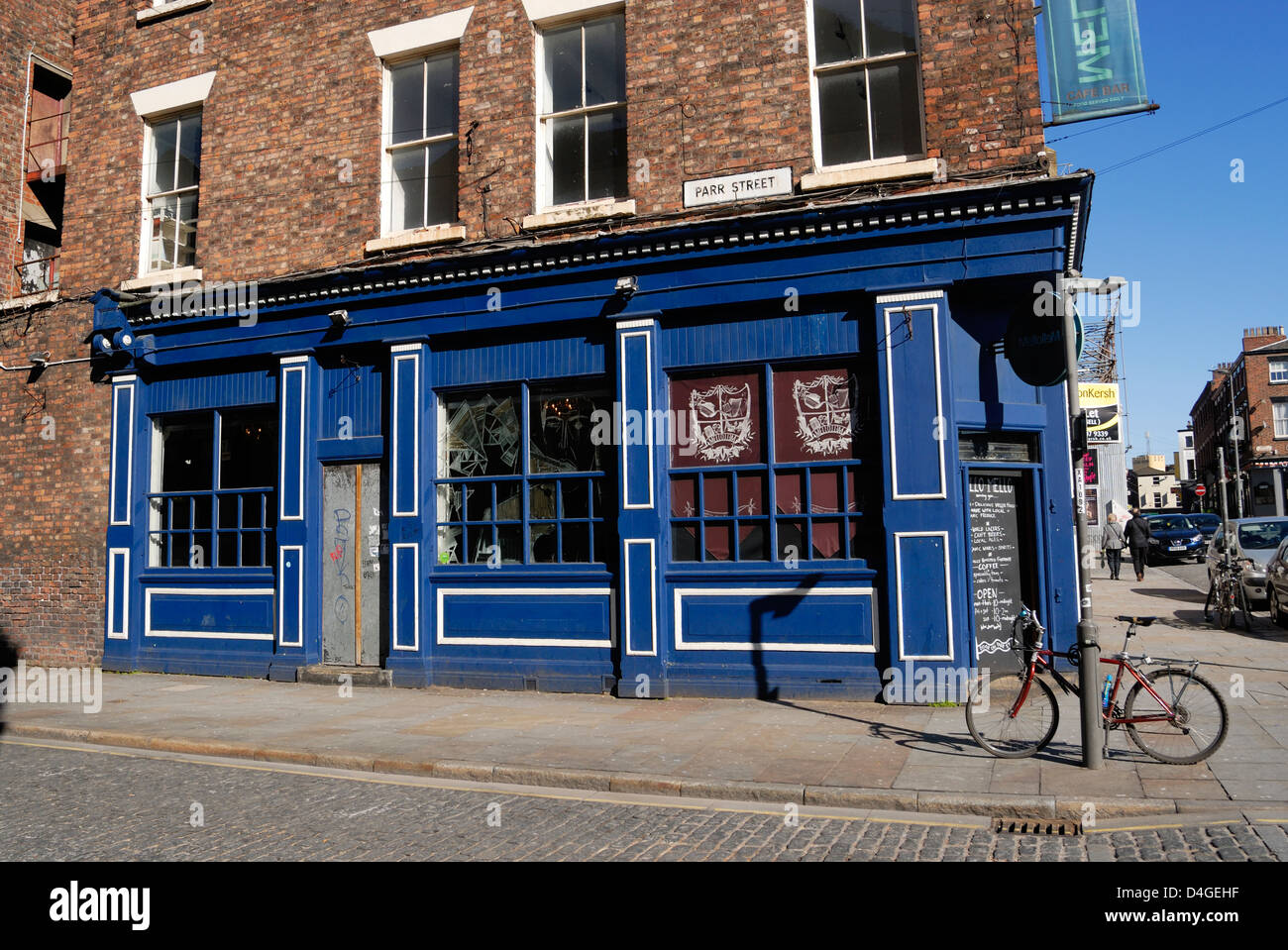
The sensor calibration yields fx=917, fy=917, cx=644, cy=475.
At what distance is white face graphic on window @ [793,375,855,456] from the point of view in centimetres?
970

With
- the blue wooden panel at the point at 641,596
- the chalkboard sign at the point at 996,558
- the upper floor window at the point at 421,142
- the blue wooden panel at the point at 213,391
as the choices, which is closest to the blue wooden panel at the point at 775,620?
the blue wooden panel at the point at 641,596

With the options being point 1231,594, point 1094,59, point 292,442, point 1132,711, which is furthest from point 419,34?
point 1231,594

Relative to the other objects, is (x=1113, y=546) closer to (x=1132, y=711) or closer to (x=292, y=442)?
(x=1132, y=711)

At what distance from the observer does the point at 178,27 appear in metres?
13.4

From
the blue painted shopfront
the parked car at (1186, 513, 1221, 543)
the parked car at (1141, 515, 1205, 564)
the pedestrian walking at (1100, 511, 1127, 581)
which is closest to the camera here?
the blue painted shopfront

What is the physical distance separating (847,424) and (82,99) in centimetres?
1255

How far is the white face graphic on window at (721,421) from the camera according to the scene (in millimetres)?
10023

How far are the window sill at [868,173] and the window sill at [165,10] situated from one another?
9.45 m

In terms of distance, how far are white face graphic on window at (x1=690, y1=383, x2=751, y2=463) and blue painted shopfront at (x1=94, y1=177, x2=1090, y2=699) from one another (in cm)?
3

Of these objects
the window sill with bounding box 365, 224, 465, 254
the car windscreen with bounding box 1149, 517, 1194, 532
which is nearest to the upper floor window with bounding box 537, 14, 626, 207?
the window sill with bounding box 365, 224, 465, 254

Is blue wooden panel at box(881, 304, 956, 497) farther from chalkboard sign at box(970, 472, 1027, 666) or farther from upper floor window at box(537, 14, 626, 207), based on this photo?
upper floor window at box(537, 14, 626, 207)

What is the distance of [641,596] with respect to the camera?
392 inches
